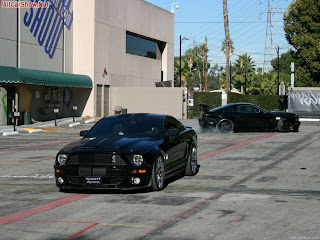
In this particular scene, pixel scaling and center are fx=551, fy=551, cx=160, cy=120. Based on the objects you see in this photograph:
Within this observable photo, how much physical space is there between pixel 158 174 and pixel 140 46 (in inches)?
1676

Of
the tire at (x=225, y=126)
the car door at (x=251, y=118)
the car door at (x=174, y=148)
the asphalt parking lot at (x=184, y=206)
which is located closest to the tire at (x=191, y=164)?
the asphalt parking lot at (x=184, y=206)

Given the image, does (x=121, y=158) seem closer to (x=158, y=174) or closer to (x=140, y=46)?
(x=158, y=174)

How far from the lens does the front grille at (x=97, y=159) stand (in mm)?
9844

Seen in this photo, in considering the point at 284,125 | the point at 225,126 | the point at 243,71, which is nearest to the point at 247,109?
the point at 225,126

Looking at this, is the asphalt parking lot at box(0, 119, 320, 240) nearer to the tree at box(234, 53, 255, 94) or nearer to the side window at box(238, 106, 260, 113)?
the side window at box(238, 106, 260, 113)

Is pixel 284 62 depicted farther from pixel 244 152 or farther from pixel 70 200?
pixel 70 200

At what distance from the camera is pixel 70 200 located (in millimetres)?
9500

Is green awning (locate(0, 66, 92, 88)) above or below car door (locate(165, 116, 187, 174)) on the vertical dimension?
above

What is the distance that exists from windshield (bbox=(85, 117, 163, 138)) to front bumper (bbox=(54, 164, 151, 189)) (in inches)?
52.7

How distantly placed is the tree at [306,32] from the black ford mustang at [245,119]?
2407 cm

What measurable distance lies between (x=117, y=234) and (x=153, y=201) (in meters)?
2.42

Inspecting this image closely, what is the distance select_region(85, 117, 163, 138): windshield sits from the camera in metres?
11.1

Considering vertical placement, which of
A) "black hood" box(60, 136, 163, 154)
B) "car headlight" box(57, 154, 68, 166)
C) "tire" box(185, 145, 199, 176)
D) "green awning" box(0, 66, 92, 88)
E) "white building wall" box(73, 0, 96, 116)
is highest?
"white building wall" box(73, 0, 96, 116)

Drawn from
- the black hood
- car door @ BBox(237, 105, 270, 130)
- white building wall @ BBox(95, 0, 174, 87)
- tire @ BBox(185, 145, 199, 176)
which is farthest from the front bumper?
white building wall @ BBox(95, 0, 174, 87)
